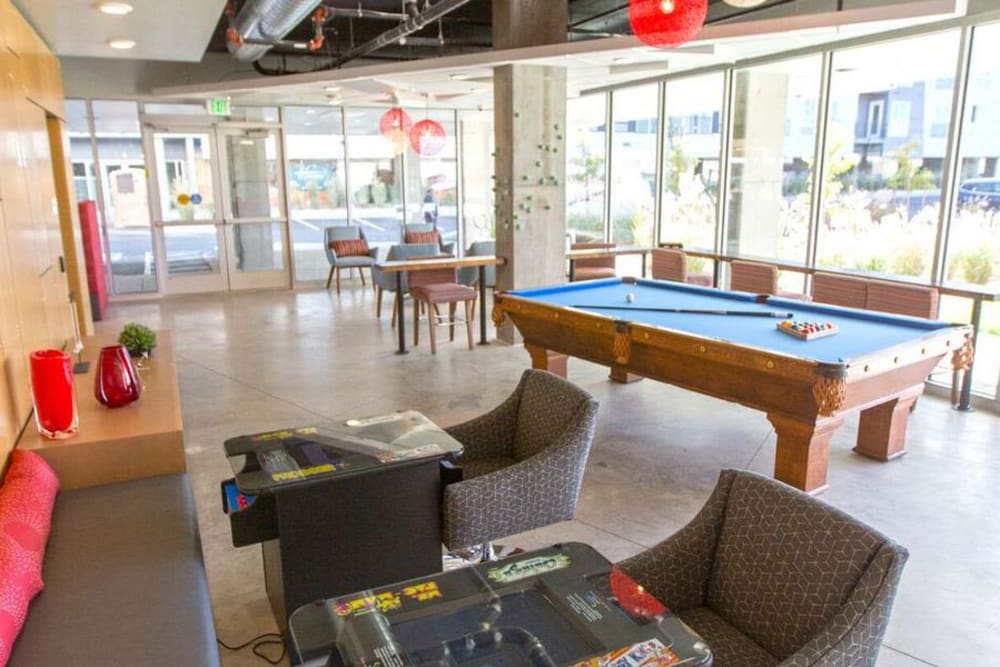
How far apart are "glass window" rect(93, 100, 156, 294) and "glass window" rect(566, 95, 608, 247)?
20.2 ft

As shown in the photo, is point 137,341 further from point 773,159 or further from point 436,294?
point 773,159

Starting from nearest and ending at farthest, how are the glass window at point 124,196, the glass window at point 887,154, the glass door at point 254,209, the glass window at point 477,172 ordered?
the glass window at point 887,154
the glass window at point 124,196
the glass door at point 254,209
the glass window at point 477,172

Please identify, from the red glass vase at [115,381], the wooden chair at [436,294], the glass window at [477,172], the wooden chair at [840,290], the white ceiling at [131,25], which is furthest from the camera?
the glass window at [477,172]

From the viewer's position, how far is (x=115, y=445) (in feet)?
10.3

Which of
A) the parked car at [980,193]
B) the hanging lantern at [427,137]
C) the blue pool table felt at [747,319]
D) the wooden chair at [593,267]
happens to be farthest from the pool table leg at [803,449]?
the hanging lantern at [427,137]

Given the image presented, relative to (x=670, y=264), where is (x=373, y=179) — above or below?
above

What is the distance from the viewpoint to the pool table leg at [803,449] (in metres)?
3.78

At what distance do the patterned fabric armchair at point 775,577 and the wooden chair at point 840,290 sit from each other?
3988 millimetres

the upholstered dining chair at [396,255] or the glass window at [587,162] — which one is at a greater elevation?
the glass window at [587,162]

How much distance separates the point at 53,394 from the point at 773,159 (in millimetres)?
6928

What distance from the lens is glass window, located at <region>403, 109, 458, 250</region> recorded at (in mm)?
12445

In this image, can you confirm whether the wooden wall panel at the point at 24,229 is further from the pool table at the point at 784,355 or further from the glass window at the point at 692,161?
the glass window at the point at 692,161

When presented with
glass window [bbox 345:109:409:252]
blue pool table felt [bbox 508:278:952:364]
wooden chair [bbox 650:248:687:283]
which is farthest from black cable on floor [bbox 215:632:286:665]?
glass window [bbox 345:109:409:252]

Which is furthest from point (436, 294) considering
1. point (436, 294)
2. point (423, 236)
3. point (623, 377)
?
point (423, 236)
